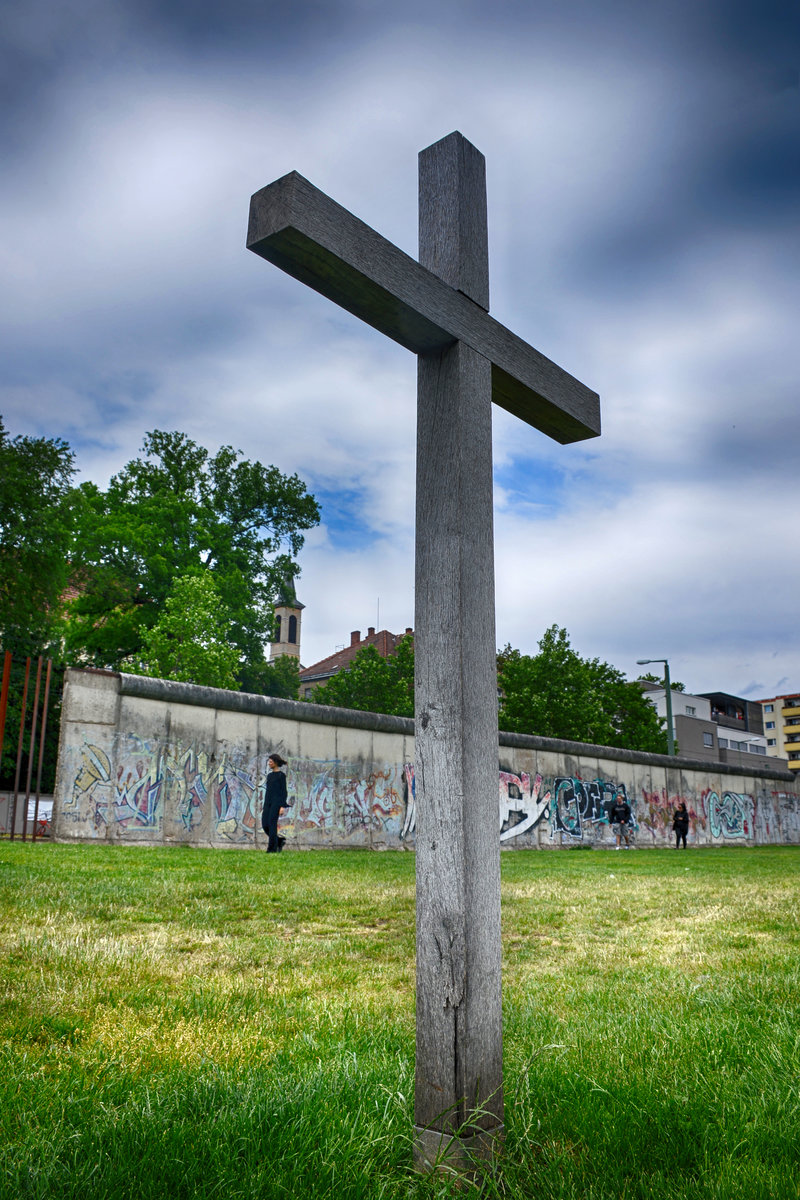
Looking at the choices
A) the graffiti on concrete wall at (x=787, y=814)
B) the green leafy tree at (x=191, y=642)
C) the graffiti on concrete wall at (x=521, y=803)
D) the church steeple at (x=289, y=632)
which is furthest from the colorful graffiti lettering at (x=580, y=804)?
the church steeple at (x=289, y=632)

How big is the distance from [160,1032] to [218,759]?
45.5 ft

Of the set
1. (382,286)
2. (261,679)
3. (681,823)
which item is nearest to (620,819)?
(681,823)

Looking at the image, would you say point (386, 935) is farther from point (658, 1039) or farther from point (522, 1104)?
point (522, 1104)

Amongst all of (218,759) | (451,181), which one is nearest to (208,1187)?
(451,181)

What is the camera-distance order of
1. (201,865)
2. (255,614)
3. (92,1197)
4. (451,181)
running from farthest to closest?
(255,614)
(201,865)
(451,181)
(92,1197)

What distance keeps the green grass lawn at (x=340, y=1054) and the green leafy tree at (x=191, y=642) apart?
24.4 meters

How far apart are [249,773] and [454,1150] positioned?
1556 centimetres

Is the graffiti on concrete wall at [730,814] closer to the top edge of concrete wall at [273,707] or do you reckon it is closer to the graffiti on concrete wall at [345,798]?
the top edge of concrete wall at [273,707]

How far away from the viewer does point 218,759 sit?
16891 millimetres

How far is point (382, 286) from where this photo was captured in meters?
2.48

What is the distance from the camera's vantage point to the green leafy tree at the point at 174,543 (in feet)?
112

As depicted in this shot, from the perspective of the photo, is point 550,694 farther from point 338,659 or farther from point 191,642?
point 338,659

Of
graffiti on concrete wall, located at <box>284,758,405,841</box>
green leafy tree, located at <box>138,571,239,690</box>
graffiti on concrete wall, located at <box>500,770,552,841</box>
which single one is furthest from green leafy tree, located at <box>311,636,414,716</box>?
graffiti on concrete wall, located at <box>284,758,405,841</box>

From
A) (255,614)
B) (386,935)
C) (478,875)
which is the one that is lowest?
(386,935)
